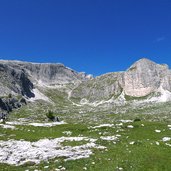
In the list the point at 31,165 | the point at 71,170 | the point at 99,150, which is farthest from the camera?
the point at 99,150

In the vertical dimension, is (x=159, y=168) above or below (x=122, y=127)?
below

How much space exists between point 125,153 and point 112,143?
19.4 feet

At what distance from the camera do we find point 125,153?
3081 cm

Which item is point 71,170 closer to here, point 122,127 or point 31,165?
point 31,165

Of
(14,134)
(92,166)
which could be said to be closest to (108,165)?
(92,166)

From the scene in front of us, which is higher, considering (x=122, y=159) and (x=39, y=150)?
(x=39, y=150)

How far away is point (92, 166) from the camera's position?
26.7 m

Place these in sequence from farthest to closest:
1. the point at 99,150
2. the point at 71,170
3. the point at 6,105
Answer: the point at 6,105, the point at 99,150, the point at 71,170

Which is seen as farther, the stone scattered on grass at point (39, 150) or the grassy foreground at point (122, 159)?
the stone scattered on grass at point (39, 150)

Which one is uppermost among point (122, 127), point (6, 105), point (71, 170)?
point (6, 105)

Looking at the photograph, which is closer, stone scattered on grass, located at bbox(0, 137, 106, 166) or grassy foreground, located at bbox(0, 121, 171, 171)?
grassy foreground, located at bbox(0, 121, 171, 171)

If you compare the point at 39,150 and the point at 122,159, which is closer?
the point at 122,159

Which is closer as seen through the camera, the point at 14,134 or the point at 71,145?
the point at 71,145

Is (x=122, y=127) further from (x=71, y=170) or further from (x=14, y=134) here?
(x=71, y=170)
